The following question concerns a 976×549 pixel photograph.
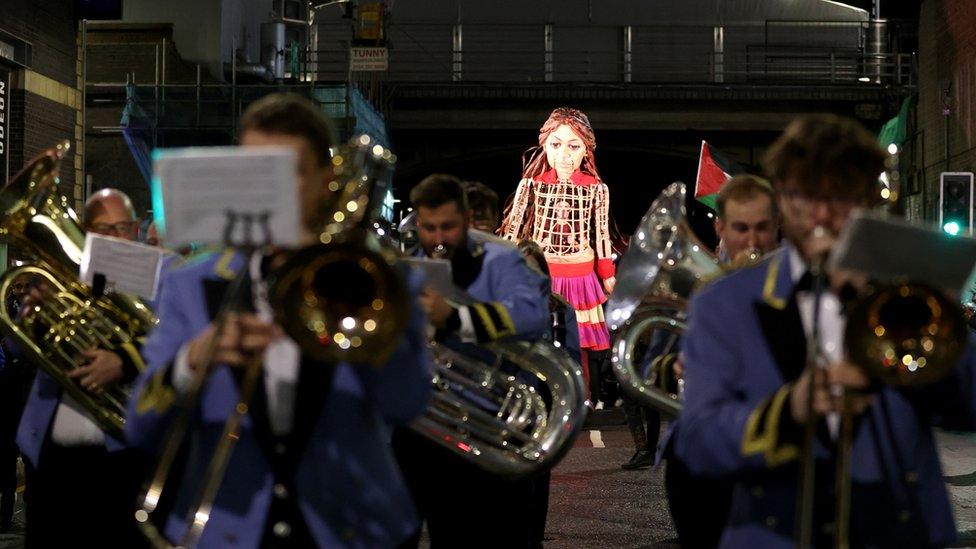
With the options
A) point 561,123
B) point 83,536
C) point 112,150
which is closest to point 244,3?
point 112,150

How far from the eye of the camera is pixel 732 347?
10.3 ft

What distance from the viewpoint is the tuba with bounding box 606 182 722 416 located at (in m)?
5.40

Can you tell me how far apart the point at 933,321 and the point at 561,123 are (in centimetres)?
932

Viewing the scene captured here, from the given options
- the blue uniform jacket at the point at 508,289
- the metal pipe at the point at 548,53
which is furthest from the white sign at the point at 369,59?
the blue uniform jacket at the point at 508,289

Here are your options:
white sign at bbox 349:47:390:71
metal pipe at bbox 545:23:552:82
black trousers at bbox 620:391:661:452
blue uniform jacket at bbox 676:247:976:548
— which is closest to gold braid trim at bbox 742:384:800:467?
blue uniform jacket at bbox 676:247:976:548

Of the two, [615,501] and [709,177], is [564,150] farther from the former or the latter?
[709,177]

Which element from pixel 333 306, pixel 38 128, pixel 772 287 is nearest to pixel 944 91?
pixel 38 128

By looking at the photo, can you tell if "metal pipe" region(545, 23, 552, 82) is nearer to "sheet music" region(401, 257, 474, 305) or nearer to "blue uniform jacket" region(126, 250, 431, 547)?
"sheet music" region(401, 257, 474, 305)

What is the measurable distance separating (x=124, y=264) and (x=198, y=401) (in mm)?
1721

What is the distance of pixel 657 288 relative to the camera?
5.43 m

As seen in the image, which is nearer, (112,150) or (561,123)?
(561,123)

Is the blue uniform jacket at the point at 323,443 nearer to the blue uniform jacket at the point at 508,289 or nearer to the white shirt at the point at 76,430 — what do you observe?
the blue uniform jacket at the point at 508,289

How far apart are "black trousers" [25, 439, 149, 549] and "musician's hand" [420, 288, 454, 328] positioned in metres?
1.35

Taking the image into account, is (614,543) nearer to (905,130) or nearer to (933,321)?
(933,321)
